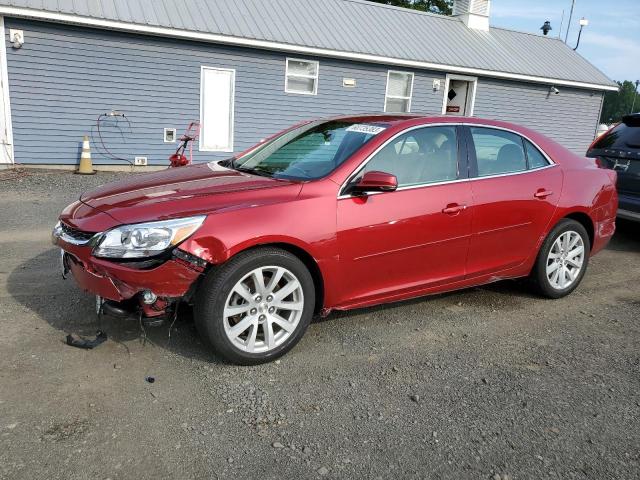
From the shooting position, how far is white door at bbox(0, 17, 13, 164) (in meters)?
10.7

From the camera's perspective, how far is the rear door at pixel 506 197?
4.40 m

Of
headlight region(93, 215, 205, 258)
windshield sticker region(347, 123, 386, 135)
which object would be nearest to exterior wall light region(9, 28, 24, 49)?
windshield sticker region(347, 123, 386, 135)

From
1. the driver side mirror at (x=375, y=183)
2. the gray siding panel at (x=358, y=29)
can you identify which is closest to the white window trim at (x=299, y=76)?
the gray siding panel at (x=358, y=29)

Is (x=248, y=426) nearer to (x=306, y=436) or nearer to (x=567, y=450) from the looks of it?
(x=306, y=436)

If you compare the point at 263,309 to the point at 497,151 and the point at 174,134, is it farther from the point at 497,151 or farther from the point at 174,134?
the point at 174,134

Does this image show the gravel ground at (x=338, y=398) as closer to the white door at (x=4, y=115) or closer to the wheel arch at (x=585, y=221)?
the wheel arch at (x=585, y=221)

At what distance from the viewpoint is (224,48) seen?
41.4ft

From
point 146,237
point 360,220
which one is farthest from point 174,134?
point 146,237

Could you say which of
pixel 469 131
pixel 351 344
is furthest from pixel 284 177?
pixel 469 131

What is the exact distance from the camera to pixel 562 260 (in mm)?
5059

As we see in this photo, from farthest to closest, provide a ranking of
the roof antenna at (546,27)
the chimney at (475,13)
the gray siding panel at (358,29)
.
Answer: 1. the roof antenna at (546,27)
2. the chimney at (475,13)
3. the gray siding panel at (358,29)

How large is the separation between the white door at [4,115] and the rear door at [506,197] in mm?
9771

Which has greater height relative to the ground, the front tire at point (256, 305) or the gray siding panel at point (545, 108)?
the gray siding panel at point (545, 108)

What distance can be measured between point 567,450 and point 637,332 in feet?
6.80
